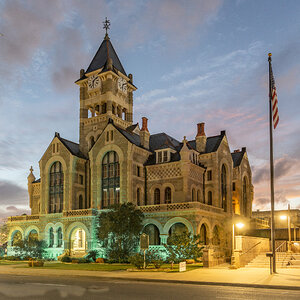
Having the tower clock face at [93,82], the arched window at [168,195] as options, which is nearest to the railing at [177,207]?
the arched window at [168,195]

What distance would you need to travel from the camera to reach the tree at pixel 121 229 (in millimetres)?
41375

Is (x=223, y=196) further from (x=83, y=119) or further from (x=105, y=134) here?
(x=83, y=119)

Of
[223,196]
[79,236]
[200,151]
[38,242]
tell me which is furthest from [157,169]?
[38,242]

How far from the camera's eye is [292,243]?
3619 centimetres

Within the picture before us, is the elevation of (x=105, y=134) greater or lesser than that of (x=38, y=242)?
greater

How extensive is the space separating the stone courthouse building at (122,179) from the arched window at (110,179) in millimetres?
126

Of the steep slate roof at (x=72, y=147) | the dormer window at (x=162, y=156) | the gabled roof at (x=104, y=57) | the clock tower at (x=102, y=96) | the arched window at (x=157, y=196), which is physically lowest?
the arched window at (x=157, y=196)

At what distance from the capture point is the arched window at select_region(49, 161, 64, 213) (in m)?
53.5

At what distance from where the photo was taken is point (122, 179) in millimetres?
48000

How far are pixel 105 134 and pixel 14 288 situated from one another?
32735 mm

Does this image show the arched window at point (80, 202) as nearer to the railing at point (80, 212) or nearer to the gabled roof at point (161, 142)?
the railing at point (80, 212)

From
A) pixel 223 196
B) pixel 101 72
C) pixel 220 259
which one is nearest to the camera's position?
pixel 220 259

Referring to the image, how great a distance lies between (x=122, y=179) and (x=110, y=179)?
2.56 meters

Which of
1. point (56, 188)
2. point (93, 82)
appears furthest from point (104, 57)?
point (56, 188)
